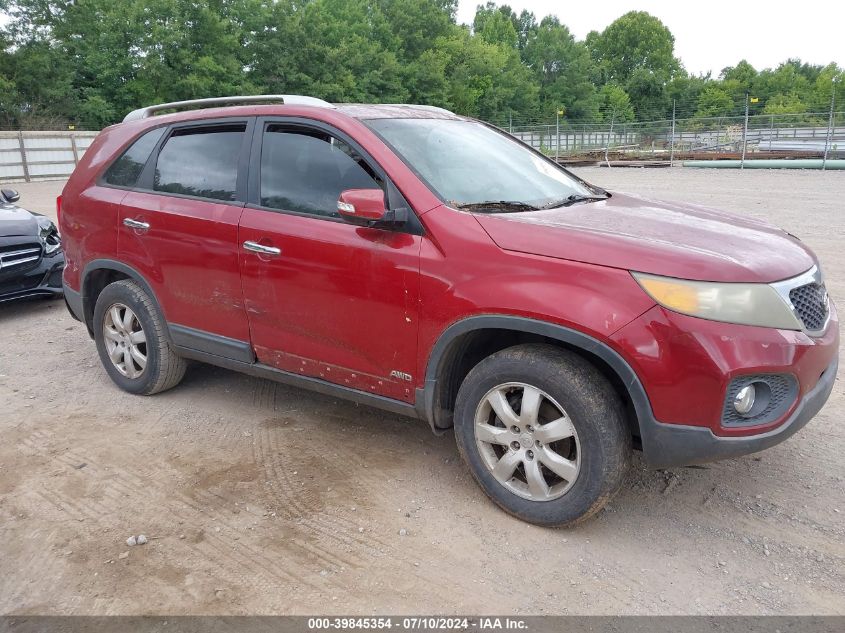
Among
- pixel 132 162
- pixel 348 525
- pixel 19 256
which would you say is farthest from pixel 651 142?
pixel 348 525

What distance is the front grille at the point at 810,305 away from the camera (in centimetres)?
280

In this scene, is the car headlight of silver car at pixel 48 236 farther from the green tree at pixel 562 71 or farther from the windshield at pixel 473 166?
the green tree at pixel 562 71

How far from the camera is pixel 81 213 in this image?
184 inches

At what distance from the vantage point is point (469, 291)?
3.00 m

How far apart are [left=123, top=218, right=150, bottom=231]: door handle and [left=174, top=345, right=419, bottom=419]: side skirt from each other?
75 centimetres

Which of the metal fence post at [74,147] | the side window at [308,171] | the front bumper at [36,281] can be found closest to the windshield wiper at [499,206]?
the side window at [308,171]

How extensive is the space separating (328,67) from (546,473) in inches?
1898

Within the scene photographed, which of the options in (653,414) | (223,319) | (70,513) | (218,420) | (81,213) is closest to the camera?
(653,414)

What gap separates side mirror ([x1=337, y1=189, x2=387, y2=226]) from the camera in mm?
3126

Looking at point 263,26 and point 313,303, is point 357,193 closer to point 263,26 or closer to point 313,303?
point 313,303

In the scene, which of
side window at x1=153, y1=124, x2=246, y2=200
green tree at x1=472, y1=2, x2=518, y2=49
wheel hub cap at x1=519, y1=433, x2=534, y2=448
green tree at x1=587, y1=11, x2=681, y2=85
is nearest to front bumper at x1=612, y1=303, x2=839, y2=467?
wheel hub cap at x1=519, y1=433, x2=534, y2=448

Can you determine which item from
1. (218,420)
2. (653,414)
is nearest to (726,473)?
(653,414)

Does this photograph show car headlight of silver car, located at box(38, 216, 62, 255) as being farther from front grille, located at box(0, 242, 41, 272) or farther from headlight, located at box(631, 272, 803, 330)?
headlight, located at box(631, 272, 803, 330)

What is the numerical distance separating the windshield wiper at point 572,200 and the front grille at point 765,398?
4.22 feet
